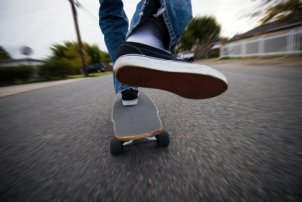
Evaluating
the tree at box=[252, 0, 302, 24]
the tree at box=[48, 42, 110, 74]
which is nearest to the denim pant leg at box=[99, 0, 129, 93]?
the tree at box=[252, 0, 302, 24]

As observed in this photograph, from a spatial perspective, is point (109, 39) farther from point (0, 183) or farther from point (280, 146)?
point (280, 146)

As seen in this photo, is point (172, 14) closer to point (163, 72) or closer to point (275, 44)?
point (163, 72)

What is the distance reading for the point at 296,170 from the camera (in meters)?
0.68

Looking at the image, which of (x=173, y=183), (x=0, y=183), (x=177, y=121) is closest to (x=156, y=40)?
(x=177, y=121)

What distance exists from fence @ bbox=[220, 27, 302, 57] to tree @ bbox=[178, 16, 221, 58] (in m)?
13.6

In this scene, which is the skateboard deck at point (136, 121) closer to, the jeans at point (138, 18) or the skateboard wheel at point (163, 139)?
the skateboard wheel at point (163, 139)

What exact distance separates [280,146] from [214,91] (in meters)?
0.43

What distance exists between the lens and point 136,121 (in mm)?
1037

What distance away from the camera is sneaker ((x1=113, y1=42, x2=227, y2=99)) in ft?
2.86

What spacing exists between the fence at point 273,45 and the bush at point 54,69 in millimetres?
16401

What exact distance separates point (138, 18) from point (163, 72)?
44cm

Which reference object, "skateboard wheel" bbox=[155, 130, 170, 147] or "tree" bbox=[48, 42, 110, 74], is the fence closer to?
"skateboard wheel" bbox=[155, 130, 170, 147]

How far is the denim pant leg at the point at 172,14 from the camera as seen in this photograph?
1.03 metres

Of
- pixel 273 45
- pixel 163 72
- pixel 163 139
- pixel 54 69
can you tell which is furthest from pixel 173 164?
pixel 54 69
